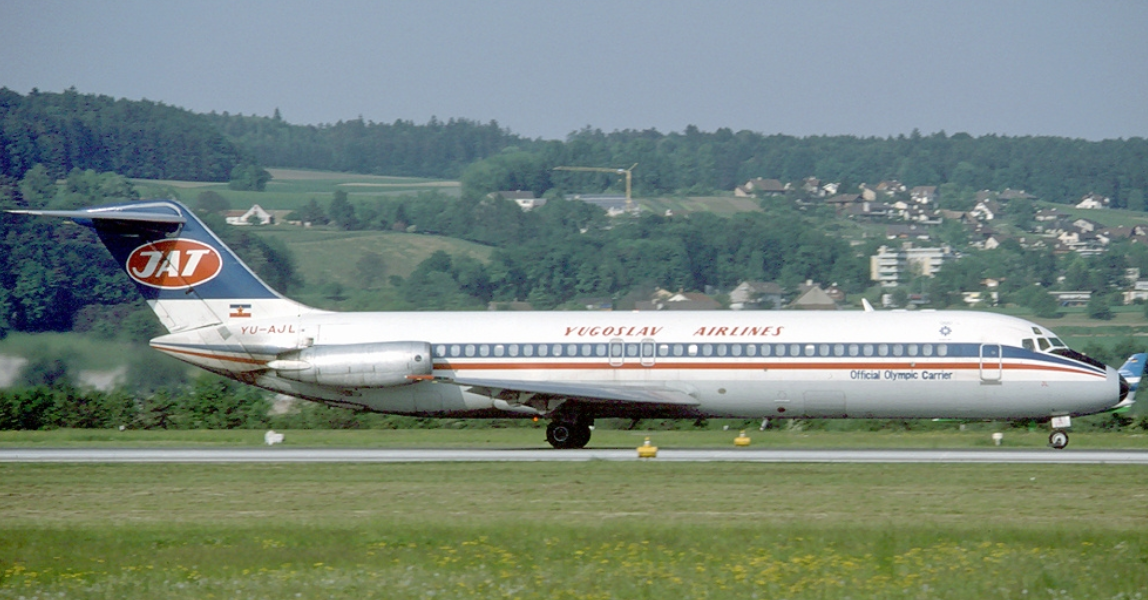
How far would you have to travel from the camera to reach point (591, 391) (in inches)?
1299

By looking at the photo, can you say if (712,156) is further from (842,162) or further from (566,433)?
(566,433)

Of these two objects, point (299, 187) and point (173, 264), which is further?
point (299, 187)

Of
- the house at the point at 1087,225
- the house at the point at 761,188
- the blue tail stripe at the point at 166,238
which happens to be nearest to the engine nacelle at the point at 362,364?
the blue tail stripe at the point at 166,238

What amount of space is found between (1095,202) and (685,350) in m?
134

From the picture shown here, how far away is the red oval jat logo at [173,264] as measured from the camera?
117 feet

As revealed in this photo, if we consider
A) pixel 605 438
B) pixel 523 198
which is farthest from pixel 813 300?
pixel 605 438

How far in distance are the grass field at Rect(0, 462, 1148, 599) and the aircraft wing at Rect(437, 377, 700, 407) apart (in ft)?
18.1

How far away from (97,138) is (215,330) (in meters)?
89.6

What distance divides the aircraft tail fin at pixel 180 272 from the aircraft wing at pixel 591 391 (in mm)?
5893

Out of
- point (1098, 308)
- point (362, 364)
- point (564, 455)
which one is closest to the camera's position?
point (564, 455)

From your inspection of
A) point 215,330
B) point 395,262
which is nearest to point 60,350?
point 215,330

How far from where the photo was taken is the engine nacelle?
3375 cm

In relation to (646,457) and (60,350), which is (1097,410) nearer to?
(646,457)

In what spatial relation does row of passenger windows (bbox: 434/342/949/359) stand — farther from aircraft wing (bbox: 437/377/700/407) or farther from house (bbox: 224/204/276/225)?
house (bbox: 224/204/276/225)
